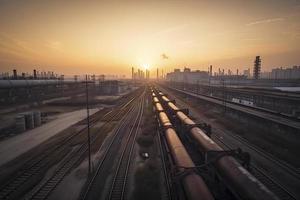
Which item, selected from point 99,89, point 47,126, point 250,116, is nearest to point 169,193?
point 250,116

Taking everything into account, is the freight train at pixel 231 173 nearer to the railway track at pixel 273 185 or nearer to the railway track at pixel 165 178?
the railway track at pixel 165 178

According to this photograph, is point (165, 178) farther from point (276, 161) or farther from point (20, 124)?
point (20, 124)

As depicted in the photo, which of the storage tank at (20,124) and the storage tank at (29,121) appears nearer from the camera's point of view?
the storage tank at (20,124)

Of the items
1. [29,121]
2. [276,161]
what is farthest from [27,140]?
[276,161]

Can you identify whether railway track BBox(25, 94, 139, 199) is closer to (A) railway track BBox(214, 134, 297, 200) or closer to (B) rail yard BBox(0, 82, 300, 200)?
(B) rail yard BBox(0, 82, 300, 200)

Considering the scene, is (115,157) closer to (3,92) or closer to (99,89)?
(3,92)

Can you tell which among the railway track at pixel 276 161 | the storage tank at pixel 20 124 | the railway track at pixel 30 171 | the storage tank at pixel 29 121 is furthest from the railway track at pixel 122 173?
the storage tank at pixel 29 121

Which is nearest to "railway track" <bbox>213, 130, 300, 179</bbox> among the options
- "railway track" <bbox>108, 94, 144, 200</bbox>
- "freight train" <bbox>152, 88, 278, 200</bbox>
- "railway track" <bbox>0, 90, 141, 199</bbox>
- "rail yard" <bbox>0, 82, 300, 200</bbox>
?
"rail yard" <bbox>0, 82, 300, 200</bbox>

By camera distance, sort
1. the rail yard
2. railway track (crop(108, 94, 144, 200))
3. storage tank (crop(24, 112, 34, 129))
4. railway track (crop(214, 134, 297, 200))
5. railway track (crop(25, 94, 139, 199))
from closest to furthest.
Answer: the rail yard
railway track (crop(214, 134, 297, 200))
railway track (crop(108, 94, 144, 200))
railway track (crop(25, 94, 139, 199))
storage tank (crop(24, 112, 34, 129))
